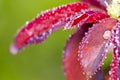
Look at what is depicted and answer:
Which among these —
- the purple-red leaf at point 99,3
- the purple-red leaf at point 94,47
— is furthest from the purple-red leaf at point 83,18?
the purple-red leaf at point 99,3

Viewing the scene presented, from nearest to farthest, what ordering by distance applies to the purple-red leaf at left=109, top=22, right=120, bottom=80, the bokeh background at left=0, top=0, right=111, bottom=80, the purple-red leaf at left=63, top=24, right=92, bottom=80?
the purple-red leaf at left=109, top=22, right=120, bottom=80, the purple-red leaf at left=63, top=24, right=92, bottom=80, the bokeh background at left=0, top=0, right=111, bottom=80

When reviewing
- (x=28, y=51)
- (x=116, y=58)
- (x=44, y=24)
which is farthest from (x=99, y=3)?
(x=28, y=51)

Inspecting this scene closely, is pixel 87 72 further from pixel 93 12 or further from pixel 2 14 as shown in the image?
pixel 2 14

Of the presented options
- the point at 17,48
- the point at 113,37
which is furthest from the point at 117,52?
the point at 17,48

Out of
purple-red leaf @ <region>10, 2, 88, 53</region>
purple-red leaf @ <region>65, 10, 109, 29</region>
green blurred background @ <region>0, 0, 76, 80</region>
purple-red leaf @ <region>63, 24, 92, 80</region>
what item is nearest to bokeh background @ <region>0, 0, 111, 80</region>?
green blurred background @ <region>0, 0, 76, 80</region>

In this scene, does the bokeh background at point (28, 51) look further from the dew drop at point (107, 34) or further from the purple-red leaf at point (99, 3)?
the dew drop at point (107, 34)

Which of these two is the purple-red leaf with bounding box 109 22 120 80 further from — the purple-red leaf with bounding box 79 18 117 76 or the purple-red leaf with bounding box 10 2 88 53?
the purple-red leaf with bounding box 10 2 88 53

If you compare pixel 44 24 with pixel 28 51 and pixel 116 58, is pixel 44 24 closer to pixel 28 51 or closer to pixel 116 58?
pixel 116 58
